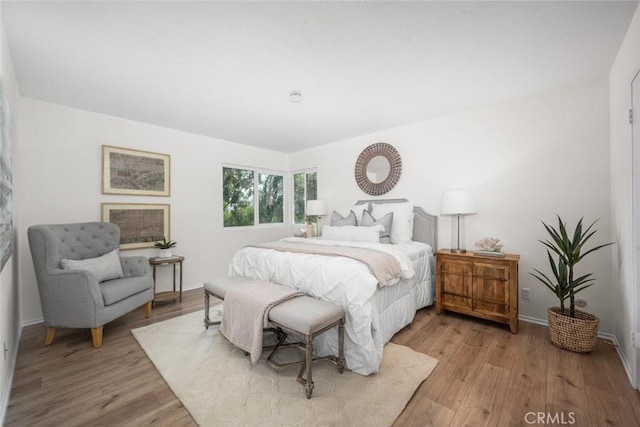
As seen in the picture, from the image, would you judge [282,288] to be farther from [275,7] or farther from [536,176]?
[536,176]

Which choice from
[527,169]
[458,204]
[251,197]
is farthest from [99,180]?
[527,169]

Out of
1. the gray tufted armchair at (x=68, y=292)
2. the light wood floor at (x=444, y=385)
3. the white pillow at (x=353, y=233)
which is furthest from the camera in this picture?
the white pillow at (x=353, y=233)

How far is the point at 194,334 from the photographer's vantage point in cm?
261

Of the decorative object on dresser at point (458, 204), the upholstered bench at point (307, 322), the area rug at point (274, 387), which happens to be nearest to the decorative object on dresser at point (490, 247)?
the decorative object on dresser at point (458, 204)

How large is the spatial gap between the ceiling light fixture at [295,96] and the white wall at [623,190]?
246 centimetres

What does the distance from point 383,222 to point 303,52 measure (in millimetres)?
2176

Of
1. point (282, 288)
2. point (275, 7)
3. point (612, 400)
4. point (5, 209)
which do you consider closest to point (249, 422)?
point (282, 288)

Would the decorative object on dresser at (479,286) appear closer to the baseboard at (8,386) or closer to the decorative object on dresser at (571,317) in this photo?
the decorative object on dresser at (571,317)

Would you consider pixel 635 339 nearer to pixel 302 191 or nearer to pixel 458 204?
pixel 458 204

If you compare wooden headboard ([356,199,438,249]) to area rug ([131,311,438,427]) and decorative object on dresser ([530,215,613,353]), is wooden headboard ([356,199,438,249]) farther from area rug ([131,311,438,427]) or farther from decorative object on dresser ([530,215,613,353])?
area rug ([131,311,438,427])

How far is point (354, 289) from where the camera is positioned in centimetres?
200

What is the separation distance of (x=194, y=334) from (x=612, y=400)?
319 cm

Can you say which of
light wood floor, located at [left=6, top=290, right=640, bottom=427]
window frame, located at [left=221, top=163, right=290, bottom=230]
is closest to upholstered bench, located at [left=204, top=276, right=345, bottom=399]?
light wood floor, located at [left=6, top=290, right=640, bottom=427]

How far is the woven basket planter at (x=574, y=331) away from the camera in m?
2.14
